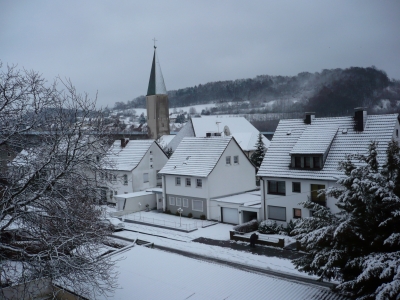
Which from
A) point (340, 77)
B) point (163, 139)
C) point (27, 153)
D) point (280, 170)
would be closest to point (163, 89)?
point (163, 139)

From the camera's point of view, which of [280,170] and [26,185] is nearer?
[26,185]

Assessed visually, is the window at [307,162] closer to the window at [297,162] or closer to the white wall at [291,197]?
the window at [297,162]

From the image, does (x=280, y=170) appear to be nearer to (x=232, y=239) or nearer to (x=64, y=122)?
(x=232, y=239)

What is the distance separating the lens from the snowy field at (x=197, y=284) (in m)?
13.3

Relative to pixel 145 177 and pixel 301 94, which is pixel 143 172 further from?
pixel 301 94

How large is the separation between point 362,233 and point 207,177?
19242 millimetres

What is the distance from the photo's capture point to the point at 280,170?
27.8 meters

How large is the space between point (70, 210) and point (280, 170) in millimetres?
18967

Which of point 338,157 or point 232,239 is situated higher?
point 338,157

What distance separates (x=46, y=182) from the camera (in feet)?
36.7

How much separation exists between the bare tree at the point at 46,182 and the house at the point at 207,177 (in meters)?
19.4

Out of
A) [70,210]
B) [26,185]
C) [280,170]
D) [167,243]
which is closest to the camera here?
[26,185]

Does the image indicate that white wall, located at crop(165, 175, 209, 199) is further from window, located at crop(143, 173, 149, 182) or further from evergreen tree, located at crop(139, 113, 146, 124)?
evergreen tree, located at crop(139, 113, 146, 124)

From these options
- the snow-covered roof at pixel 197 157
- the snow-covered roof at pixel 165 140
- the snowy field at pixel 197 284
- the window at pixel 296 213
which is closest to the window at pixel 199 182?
the snow-covered roof at pixel 197 157
